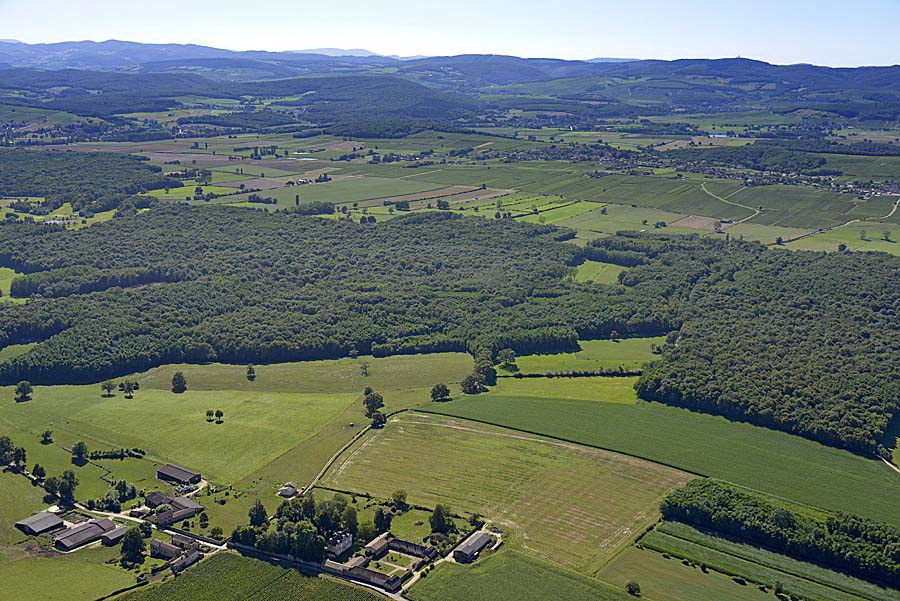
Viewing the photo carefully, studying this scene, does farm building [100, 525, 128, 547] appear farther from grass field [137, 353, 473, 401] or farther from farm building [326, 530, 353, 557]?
grass field [137, 353, 473, 401]

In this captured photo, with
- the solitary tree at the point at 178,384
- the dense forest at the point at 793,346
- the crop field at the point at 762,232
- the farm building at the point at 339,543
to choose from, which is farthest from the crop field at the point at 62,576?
the crop field at the point at 762,232

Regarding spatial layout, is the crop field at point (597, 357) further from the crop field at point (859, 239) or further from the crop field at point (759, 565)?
the crop field at point (859, 239)

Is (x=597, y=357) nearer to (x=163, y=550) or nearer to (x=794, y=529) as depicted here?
(x=794, y=529)

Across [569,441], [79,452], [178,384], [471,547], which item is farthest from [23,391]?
[569,441]

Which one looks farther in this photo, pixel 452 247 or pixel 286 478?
pixel 452 247

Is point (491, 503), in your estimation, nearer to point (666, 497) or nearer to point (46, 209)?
point (666, 497)

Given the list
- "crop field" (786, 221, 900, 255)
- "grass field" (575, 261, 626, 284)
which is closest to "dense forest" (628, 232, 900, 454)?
"grass field" (575, 261, 626, 284)

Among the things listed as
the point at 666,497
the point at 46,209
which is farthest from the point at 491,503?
the point at 46,209
